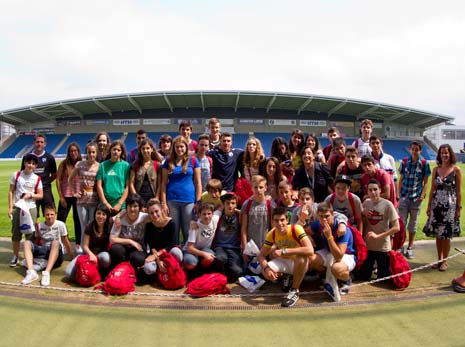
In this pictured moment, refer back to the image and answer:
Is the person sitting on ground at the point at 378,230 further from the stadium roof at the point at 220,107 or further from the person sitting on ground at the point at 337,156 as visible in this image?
the stadium roof at the point at 220,107

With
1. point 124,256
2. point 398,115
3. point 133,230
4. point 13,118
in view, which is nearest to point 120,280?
point 124,256

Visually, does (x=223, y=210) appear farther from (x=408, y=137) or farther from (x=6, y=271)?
(x=408, y=137)

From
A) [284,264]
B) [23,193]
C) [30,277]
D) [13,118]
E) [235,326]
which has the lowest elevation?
[235,326]

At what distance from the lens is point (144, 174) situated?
4465mm

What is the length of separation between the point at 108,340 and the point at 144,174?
7.32 ft

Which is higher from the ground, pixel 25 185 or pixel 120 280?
pixel 25 185

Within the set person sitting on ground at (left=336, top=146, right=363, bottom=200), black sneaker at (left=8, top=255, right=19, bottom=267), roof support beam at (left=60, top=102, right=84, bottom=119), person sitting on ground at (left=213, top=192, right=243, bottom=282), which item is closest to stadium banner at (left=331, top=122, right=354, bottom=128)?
roof support beam at (left=60, top=102, right=84, bottom=119)

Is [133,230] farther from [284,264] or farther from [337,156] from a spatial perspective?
[337,156]

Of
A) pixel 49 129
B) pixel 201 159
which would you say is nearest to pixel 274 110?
pixel 49 129

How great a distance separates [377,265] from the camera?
3.93 metres

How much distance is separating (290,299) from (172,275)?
1262mm

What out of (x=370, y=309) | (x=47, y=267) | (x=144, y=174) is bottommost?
(x=370, y=309)

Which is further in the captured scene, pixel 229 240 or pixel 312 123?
pixel 312 123

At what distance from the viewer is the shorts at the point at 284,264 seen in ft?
11.5
